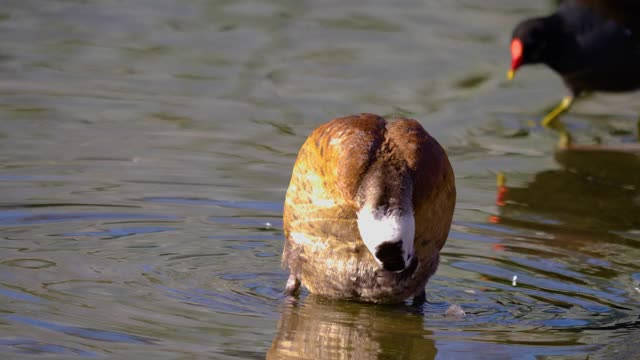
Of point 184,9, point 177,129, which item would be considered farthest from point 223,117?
point 184,9

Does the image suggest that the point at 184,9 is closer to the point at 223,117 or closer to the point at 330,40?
the point at 330,40

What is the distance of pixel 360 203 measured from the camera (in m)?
5.88

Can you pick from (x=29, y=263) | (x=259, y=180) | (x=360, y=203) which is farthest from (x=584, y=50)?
(x=29, y=263)

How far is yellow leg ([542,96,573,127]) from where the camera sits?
11333mm

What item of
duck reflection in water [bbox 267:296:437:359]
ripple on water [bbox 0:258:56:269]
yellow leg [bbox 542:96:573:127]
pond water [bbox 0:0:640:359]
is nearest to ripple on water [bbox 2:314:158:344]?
pond water [bbox 0:0:640:359]

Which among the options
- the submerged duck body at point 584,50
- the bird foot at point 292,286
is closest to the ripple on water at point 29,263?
the bird foot at point 292,286

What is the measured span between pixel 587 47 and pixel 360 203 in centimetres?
643

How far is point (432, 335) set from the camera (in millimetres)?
5961

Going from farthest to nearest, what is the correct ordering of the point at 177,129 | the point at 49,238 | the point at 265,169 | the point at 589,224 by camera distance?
1. the point at 177,129
2. the point at 265,169
3. the point at 589,224
4. the point at 49,238

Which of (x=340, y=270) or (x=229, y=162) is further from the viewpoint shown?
(x=229, y=162)

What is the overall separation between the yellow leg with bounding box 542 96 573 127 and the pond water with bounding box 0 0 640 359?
0.55ft

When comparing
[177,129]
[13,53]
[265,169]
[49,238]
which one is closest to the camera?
[49,238]

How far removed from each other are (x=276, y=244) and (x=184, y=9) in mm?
7012

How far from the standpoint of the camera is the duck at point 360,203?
6.00 metres
